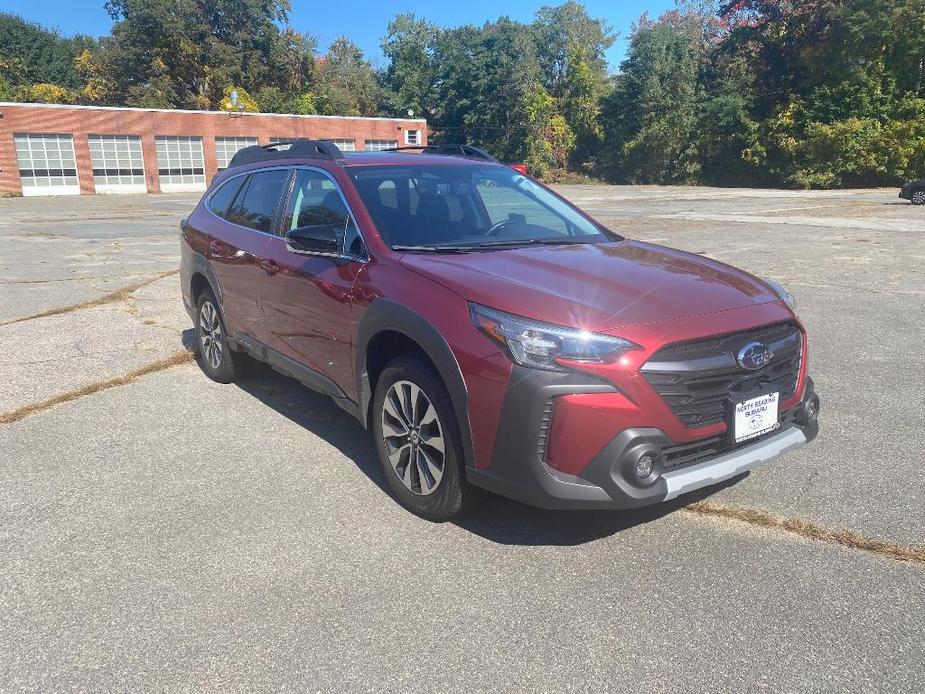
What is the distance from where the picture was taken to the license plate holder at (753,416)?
315 centimetres

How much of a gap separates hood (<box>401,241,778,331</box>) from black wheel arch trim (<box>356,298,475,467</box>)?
222 mm

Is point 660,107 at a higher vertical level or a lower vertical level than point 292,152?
higher

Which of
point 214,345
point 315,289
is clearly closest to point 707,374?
point 315,289

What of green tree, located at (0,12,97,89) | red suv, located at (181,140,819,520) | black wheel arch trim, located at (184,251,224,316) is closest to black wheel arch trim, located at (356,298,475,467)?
red suv, located at (181,140,819,520)

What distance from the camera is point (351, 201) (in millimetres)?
4152

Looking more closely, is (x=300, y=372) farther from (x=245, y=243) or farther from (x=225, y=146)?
(x=225, y=146)

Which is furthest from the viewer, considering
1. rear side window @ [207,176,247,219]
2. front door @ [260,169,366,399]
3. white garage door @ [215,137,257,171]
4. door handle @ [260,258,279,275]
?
white garage door @ [215,137,257,171]

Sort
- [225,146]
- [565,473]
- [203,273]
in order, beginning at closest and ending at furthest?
1. [565,473]
2. [203,273]
3. [225,146]

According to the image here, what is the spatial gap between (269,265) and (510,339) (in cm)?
227

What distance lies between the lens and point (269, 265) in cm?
472

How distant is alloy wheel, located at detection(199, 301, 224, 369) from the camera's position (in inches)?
228

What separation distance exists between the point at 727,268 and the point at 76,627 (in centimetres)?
344

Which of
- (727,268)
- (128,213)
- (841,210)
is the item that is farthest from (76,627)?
(128,213)

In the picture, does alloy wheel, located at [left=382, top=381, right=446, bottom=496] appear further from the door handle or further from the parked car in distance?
the parked car in distance
